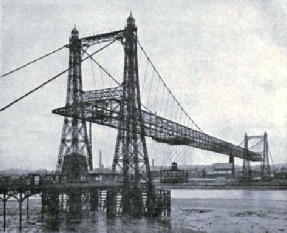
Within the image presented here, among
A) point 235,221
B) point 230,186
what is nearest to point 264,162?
point 230,186

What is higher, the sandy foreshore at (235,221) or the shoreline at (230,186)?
the shoreline at (230,186)

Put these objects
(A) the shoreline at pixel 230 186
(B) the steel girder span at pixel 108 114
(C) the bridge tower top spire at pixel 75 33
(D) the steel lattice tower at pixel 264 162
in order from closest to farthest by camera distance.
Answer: (B) the steel girder span at pixel 108 114, (C) the bridge tower top spire at pixel 75 33, (A) the shoreline at pixel 230 186, (D) the steel lattice tower at pixel 264 162

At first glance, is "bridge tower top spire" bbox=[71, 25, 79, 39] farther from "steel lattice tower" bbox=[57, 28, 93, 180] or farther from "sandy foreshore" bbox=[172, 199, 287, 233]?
"sandy foreshore" bbox=[172, 199, 287, 233]

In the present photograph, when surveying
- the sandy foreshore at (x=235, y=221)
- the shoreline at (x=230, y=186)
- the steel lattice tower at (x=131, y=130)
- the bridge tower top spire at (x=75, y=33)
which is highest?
the bridge tower top spire at (x=75, y=33)

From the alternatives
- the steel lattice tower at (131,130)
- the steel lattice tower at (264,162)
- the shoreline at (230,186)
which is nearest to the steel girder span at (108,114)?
the steel lattice tower at (131,130)

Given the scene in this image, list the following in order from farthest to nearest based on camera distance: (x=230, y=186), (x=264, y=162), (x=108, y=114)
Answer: (x=264, y=162) → (x=230, y=186) → (x=108, y=114)

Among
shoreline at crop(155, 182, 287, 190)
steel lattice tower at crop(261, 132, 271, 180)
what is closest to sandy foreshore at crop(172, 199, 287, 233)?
shoreline at crop(155, 182, 287, 190)

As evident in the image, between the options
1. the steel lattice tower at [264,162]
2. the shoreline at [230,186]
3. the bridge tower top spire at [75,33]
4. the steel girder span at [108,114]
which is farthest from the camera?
the steel lattice tower at [264,162]

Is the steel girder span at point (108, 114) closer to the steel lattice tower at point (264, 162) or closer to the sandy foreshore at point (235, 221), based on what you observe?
the sandy foreshore at point (235, 221)

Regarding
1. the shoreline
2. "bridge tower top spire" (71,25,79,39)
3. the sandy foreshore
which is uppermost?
"bridge tower top spire" (71,25,79,39)

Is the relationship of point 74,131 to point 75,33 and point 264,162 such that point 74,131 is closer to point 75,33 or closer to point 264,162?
point 75,33

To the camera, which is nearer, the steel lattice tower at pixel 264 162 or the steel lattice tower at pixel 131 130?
the steel lattice tower at pixel 131 130
